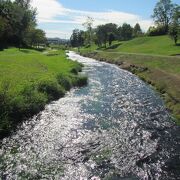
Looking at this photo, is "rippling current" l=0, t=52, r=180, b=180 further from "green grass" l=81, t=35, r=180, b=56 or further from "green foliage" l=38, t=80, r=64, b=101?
"green grass" l=81, t=35, r=180, b=56

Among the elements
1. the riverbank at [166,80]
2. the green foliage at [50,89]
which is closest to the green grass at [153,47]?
the riverbank at [166,80]

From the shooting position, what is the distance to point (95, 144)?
68.4ft

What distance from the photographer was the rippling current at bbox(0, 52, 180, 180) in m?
16.9

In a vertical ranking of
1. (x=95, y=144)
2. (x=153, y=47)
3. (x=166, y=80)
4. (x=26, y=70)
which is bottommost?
(x=95, y=144)

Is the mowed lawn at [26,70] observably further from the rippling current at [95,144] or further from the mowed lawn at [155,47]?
the mowed lawn at [155,47]

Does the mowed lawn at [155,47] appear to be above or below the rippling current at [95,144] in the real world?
above

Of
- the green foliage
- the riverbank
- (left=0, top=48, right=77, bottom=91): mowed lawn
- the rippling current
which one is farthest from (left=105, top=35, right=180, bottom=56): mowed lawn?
the rippling current

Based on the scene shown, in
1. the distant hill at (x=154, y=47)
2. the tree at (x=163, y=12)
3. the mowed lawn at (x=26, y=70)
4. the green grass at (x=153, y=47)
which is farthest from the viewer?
the tree at (x=163, y=12)

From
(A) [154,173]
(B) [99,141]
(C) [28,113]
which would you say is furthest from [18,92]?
(A) [154,173]

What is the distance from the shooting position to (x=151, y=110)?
101 feet

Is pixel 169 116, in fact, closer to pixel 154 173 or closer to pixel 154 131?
pixel 154 131

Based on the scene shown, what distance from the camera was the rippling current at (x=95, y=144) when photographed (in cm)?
1689

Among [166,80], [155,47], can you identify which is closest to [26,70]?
[166,80]

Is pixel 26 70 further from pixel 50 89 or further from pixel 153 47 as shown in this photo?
pixel 153 47
